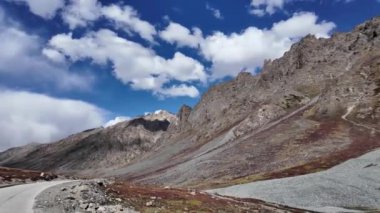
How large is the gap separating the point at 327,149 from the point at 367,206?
93.6m

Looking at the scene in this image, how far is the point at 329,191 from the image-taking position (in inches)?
3777

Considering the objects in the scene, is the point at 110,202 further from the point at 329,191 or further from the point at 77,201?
the point at 329,191

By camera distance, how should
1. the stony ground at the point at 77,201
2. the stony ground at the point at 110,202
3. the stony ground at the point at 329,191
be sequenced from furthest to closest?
the stony ground at the point at 329,191 < the stony ground at the point at 110,202 < the stony ground at the point at 77,201

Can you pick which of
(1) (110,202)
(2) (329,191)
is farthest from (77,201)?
(2) (329,191)

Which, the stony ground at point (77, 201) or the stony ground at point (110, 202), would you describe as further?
the stony ground at point (110, 202)

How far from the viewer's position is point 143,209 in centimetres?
4975

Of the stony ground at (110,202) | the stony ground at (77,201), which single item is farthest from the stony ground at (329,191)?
the stony ground at (77,201)

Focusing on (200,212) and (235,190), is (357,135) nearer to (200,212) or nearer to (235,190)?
(235,190)

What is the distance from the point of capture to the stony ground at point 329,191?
87.4 metres

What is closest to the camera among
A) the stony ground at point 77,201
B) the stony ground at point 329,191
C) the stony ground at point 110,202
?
the stony ground at point 77,201

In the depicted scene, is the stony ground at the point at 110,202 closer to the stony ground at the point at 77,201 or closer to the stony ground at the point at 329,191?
the stony ground at the point at 77,201

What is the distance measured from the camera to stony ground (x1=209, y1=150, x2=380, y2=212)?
287ft

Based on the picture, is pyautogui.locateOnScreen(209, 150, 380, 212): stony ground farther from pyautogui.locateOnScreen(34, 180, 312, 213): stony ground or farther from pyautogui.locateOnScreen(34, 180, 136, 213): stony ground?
pyautogui.locateOnScreen(34, 180, 136, 213): stony ground

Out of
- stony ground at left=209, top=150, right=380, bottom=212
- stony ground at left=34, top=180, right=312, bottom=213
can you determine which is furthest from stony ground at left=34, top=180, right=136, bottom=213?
stony ground at left=209, top=150, right=380, bottom=212
